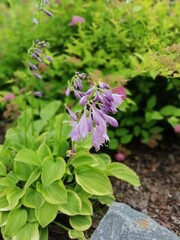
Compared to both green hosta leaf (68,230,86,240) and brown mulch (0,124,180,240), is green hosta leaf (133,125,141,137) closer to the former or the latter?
brown mulch (0,124,180,240)

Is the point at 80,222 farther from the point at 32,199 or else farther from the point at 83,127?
the point at 83,127

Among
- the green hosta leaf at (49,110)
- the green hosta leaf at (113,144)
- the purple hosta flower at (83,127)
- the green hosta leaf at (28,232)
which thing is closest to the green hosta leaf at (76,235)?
the green hosta leaf at (28,232)

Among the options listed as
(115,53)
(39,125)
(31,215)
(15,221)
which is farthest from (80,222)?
(115,53)

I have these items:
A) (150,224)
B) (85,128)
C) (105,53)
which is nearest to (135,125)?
(105,53)

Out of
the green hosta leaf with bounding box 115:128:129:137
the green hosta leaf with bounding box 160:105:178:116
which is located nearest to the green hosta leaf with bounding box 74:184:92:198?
the green hosta leaf with bounding box 115:128:129:137

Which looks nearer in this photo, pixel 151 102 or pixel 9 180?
pixel 9 180

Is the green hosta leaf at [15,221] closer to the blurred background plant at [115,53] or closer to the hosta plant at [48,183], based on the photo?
the hosta plant at [48,183]

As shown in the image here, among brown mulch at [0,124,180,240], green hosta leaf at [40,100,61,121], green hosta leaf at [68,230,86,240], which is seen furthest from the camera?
green hosta leaf at [40,100,61,121]
